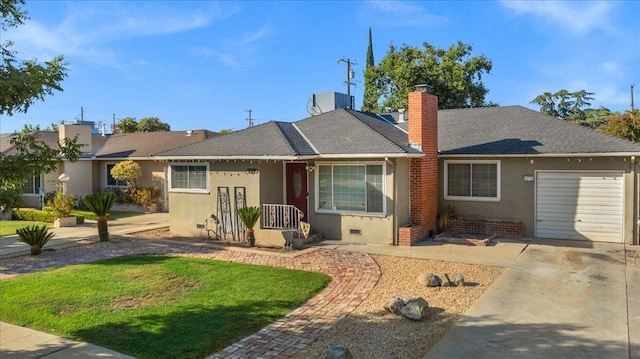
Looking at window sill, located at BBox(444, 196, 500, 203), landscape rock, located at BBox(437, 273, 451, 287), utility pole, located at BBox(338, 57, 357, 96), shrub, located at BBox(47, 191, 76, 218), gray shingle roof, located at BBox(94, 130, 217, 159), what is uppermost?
utility pole, located at BBox(338, 57, 357, 96)

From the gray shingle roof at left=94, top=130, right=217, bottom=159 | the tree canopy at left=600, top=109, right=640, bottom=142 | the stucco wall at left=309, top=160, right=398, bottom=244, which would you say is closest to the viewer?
the stucco wall at left=309, top=160, right=398, bottom=244

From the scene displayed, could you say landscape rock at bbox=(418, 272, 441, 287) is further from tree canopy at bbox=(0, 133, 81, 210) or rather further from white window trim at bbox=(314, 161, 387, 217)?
tree canopy at bbox=(0, 133, 81, 210)

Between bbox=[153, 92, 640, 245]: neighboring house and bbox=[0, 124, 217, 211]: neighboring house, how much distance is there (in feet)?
32.9

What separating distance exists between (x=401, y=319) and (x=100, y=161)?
79.6ft

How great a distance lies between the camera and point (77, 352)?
6.36m

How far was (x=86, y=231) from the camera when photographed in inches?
680

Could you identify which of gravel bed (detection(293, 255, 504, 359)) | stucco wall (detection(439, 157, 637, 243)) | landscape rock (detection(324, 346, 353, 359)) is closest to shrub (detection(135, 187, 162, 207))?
stucco wall (detection(439, 157, 637, 243))

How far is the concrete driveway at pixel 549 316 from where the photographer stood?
20.0ft

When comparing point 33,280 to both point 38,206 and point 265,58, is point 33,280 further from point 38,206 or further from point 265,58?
point 265,58

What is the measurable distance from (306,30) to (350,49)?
16.9 m

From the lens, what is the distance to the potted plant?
13454 mm

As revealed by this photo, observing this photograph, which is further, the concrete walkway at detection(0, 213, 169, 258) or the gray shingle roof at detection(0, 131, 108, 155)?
the gray shingle roof at detection(0, 131, 108, 155)

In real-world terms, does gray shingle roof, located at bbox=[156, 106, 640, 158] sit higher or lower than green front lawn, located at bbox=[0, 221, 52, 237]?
higher

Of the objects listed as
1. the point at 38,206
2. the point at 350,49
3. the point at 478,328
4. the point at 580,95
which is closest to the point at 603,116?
the point at 580,95
